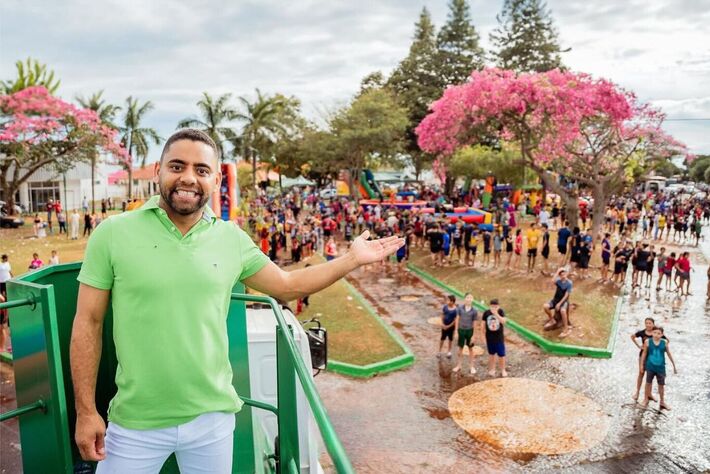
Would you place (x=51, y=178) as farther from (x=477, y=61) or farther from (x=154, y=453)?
(x=154, y=453)

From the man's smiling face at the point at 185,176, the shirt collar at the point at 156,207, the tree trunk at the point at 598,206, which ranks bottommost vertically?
the tree trunk at the point at 598,206

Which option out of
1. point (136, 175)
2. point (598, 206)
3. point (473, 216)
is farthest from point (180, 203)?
point (136, 175)

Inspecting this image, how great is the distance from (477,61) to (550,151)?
25129 mm

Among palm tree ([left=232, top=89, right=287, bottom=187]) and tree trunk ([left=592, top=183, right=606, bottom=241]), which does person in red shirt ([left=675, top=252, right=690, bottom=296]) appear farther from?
palm tree ([left=232, top=89, right=287, bottom=187])

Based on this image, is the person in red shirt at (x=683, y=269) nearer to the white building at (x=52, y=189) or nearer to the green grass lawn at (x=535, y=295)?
the green grass lawn at (x=535, y=295)

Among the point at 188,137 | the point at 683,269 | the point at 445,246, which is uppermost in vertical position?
the point at 188,137

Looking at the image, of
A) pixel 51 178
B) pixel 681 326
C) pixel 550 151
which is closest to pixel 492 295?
pixel 681 326

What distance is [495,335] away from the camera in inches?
360

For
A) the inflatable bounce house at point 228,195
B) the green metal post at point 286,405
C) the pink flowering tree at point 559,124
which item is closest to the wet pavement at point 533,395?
the green metal post at point 286,405

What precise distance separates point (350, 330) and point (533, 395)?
3897 mm

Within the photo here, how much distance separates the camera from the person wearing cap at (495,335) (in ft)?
29.9

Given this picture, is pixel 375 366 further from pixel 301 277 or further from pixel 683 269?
pixel 683 269

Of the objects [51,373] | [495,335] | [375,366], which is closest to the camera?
[51,373]

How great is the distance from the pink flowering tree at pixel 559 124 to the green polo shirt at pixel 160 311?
1709cm
